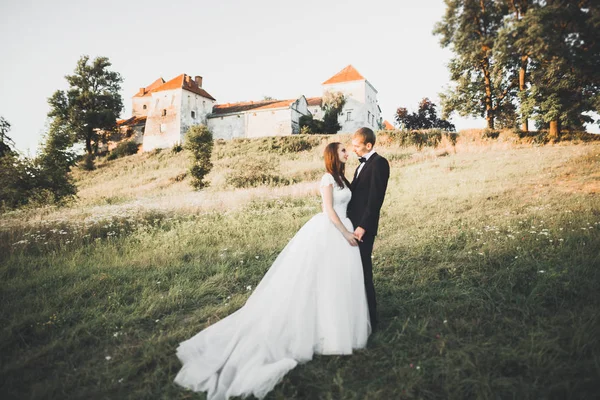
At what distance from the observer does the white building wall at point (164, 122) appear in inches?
1806

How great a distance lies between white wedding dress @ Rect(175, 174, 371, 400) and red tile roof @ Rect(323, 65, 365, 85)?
50.6 metres

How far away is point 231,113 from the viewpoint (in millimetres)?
47938

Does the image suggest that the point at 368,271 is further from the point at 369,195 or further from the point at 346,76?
the point at 346,76

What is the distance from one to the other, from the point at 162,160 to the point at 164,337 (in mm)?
38196

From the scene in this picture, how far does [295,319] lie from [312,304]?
248 millimetres

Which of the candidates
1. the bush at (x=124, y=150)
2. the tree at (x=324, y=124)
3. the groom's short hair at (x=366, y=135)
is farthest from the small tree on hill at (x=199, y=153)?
the bush at (x=124, y=150)

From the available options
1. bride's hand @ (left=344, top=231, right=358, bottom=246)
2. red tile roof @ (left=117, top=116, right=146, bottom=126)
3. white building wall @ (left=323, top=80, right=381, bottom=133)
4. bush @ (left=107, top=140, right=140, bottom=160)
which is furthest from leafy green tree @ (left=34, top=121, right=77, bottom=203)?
red tile roof @ (left=117, top=116, right=146, bottom=126)

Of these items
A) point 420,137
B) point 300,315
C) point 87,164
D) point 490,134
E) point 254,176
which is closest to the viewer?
point 300,315

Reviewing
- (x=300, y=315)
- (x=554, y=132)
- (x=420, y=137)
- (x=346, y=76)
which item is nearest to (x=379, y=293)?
(x=300, y=315)

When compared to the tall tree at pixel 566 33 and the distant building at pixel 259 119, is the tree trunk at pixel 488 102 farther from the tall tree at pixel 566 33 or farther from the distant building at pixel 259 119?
the distant building at pixel 259 119

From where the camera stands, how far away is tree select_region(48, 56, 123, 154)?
44.4 metres

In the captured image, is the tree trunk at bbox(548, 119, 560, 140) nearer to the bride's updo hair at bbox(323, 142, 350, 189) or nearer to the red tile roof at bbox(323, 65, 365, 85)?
the bride's updo hair at bbox(323, 142, 350, 189)

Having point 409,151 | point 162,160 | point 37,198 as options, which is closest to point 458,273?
point 37,198

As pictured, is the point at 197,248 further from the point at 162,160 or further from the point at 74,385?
the point at 162,160
